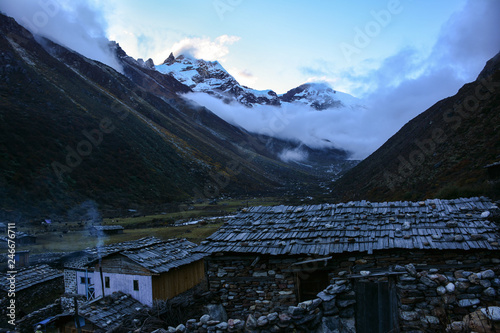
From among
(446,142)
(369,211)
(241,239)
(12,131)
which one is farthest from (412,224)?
(12,131)

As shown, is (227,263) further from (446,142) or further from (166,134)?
(166,134)

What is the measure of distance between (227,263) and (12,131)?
74099 mm

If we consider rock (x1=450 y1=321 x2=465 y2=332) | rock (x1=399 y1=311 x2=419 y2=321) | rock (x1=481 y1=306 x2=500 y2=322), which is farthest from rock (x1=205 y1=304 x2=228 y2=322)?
rock (x1=481 y1=306 x2=500 y2=322)

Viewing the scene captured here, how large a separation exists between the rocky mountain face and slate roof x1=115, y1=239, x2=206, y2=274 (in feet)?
130

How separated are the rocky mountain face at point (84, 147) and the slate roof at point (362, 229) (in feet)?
160

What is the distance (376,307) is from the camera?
25.8 ft

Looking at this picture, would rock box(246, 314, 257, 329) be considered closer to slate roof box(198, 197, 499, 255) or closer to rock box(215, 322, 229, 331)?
A: rock box(215, 322, 229, 331)

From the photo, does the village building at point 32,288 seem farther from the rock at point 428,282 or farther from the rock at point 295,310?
the rock at point 428,282

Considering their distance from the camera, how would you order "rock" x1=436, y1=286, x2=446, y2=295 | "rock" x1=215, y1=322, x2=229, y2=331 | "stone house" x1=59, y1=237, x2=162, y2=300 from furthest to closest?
"stone house" x1=59, y1=237, x2=162, y2=300 → "rock" x1=215, y1=322, x2=229, y2=331 → "rock" x1=436, y1=286, x2=446, y2=295

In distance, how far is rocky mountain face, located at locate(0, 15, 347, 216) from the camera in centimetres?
5972

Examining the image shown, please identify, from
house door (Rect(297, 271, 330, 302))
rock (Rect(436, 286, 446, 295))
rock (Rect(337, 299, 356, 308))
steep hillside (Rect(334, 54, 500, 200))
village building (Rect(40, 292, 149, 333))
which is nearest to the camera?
rock (Rect(436, 286, 446, 295))

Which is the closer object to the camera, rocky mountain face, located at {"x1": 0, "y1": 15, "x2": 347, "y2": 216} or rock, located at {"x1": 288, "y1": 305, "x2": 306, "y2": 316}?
rock, located at {"x1": 288, "y1": 305, "x2": 306, "y2": 316}

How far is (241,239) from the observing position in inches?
465

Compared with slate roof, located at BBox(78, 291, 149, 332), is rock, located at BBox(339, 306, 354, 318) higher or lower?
higher
